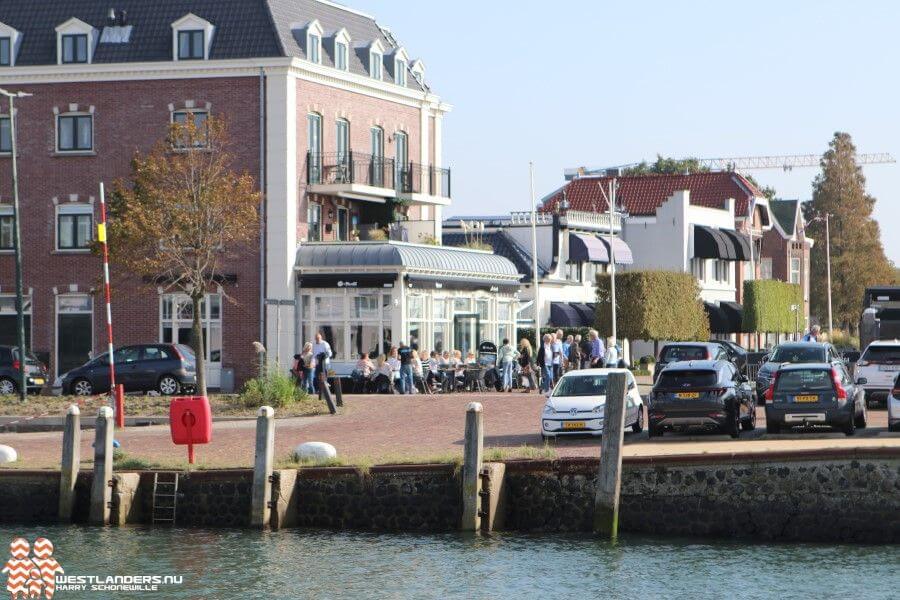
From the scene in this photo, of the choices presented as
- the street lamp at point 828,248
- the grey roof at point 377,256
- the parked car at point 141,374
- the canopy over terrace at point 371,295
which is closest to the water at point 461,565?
the parked car at point 141,374

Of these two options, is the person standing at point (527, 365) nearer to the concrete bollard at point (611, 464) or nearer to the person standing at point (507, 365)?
the person standing at point (507, 365)

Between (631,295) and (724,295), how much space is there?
23091 mm

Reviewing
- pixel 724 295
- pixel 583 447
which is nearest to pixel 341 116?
pixel 583 447

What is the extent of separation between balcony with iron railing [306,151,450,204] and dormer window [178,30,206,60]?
4944mm

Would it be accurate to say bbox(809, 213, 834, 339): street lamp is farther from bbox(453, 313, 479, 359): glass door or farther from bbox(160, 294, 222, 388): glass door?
bbox(160, 294, 222, 388): glass door

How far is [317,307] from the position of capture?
181 ft

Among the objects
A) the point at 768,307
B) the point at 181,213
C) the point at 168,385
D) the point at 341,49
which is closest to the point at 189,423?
the point at 181,213

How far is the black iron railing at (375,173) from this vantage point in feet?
185

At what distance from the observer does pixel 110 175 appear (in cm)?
5584

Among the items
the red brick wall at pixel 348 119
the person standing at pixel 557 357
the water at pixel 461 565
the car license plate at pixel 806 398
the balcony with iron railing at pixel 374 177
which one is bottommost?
the water at pixel 461 565

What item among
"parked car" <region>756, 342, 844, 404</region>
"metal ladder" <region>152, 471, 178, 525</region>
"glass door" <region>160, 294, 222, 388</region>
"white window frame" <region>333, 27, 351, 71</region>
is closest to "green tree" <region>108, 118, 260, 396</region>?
"glass door" <region>160, 294, 222, 388</region>

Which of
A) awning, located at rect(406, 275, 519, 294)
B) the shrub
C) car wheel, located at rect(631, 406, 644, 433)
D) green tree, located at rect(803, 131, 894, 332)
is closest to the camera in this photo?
car wheel, located at rect(631, 406, 644, 433)

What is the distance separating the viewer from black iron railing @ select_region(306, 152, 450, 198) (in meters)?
56.3

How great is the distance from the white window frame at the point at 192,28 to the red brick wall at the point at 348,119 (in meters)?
3.34
